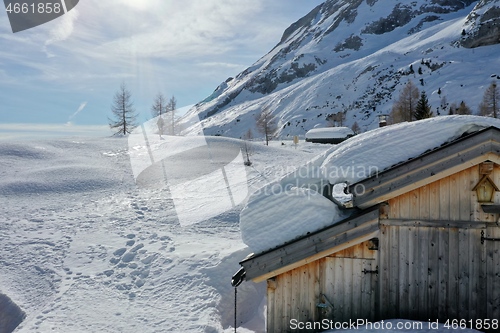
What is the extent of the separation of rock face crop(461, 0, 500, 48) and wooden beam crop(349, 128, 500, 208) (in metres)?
104

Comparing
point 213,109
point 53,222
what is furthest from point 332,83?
point 53,222

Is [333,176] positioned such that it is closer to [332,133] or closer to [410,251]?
[410,251]

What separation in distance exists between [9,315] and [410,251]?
382 inches

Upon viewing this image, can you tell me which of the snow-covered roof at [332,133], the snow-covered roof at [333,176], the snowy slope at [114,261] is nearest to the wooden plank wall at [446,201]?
the snow-covered roof at [333,176]

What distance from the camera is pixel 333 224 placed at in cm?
511

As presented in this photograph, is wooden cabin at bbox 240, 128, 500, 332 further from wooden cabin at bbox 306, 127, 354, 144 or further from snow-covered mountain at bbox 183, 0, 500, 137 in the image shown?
snow-covered mountain at bbox 183, 0, 500, 137

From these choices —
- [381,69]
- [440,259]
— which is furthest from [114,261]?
[381,69]

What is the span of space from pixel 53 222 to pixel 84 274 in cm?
439

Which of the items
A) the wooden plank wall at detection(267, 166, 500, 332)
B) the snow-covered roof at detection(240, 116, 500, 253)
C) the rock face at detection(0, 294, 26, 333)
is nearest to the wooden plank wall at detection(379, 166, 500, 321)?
the wooden plank wall at detection(267, 166, 500, 332)

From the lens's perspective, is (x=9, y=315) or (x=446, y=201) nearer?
(x=446, y=201)

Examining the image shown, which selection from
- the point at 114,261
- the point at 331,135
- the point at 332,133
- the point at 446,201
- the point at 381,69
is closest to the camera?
the point at 446,201

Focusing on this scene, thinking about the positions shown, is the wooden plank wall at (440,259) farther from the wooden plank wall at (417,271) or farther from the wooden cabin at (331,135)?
the wooden cabin at (331,135)

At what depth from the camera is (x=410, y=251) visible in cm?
526

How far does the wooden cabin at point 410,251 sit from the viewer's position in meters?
4.97
